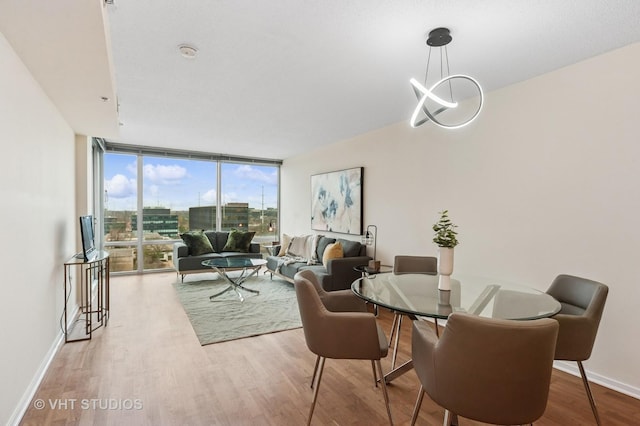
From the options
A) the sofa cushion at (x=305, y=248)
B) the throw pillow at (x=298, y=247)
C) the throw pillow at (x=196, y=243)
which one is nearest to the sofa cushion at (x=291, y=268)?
the sofa cushion at (x=305, y=248)

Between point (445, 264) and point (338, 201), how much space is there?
3.57 m

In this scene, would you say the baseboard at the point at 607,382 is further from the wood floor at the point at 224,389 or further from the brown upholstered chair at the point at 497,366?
the brown upholstered chair at the point at 497,366

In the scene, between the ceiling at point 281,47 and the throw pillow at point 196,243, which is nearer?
the ceiling at point 281,47

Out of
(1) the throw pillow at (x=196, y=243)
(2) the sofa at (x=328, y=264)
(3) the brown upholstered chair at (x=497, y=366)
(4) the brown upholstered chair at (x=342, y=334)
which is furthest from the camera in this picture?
(1) the throw pillow at (x=196, y=243)

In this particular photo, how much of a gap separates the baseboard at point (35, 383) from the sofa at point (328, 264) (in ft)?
8.54

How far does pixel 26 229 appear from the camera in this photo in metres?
2.35

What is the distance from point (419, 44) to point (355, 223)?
3258 millimetres

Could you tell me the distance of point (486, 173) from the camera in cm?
345

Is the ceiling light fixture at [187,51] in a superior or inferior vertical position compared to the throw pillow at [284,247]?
superior

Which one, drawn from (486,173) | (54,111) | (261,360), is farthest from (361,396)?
(54,111)

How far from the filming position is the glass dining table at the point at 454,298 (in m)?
1.92

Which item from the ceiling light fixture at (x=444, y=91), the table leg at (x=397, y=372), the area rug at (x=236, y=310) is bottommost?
the area rug at (x=236, y=310)

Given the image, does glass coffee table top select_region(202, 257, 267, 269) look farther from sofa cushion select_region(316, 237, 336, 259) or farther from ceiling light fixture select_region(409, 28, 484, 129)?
ceiling light fixture select_region(409, 28, 484, 129)

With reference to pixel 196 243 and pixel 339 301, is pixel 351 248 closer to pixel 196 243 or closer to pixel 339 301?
pixel 339 301
